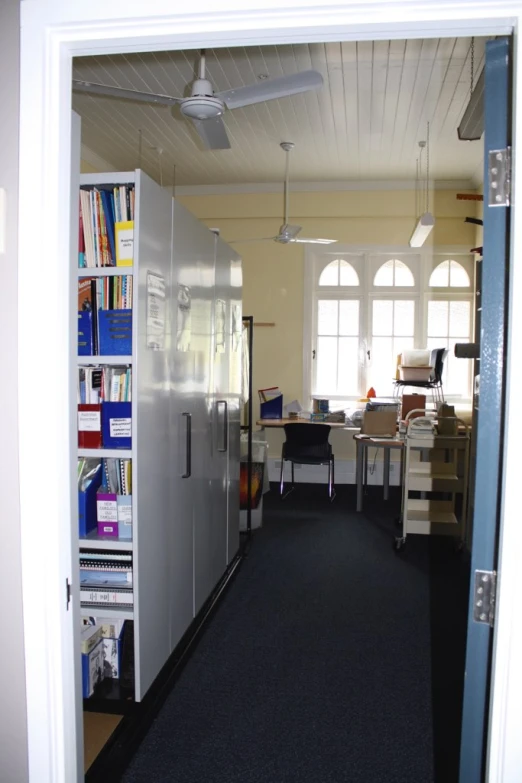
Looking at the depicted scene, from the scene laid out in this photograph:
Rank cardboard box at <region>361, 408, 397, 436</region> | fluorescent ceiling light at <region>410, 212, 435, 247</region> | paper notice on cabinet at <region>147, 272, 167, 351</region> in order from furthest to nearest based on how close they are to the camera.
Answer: cardboard box at <region>361, 408, 397, 436</region>
fluorescent ceiling light at <region>410, 212, 435, 247</region>
paper notice on cabinet at <region>147, 272, 167, 351</region>

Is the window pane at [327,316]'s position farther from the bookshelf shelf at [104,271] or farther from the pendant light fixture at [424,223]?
the bookshelf shelf at [104,271]

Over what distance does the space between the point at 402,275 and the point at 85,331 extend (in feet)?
17.5

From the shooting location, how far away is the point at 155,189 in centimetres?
242

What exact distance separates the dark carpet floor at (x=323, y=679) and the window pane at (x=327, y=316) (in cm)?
323

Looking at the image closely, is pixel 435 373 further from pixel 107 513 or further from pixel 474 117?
pixel 107 513

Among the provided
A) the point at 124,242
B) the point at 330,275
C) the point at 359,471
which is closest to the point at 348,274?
the point at 330,275

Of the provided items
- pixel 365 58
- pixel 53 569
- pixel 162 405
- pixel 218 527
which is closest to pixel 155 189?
pixel 162 405

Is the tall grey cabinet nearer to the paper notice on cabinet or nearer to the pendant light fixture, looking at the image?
the paper notice on cabinet

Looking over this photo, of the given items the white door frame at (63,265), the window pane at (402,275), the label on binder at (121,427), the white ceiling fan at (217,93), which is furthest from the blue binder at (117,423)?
the window pane at (402,275)

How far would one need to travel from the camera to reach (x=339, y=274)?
700 cm

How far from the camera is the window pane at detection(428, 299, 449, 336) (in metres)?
6.86

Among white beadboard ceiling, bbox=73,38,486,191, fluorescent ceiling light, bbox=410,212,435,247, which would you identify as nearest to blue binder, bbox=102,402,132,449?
white beadboard ceiling, bbox=73,38,486,191

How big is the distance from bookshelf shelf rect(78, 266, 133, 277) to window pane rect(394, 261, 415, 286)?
5.20 m

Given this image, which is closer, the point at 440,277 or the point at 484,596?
the point at 484,596
